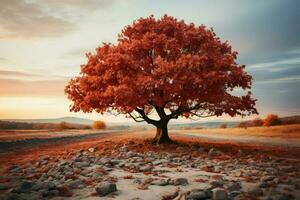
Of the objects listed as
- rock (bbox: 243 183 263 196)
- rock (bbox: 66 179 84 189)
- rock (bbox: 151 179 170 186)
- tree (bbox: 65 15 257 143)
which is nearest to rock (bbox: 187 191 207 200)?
rock (bbox: 243 183 263 196)

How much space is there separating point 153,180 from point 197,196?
3124mm

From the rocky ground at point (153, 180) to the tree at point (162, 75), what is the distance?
5540 millimetres

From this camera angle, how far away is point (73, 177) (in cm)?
1298

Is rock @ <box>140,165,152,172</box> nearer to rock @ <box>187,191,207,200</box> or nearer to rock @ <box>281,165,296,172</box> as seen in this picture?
rock @ <box>187,191,207,200</box>

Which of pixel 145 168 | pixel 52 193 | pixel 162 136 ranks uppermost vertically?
pixel 162 136

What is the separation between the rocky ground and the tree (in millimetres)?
5540

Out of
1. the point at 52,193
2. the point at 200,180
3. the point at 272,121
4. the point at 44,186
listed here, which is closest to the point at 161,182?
the point at 200,180

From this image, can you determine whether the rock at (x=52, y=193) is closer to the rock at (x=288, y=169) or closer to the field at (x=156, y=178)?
the field at (x=156, y=178)

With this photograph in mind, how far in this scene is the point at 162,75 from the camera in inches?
864

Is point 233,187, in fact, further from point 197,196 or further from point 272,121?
point 272,121

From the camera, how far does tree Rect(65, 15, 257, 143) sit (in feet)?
72.2

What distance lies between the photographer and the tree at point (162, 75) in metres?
22.0

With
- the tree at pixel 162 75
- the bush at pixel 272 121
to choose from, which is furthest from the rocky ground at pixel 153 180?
the bush at pixel 272 121

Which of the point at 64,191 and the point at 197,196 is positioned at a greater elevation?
the point at 197,196
